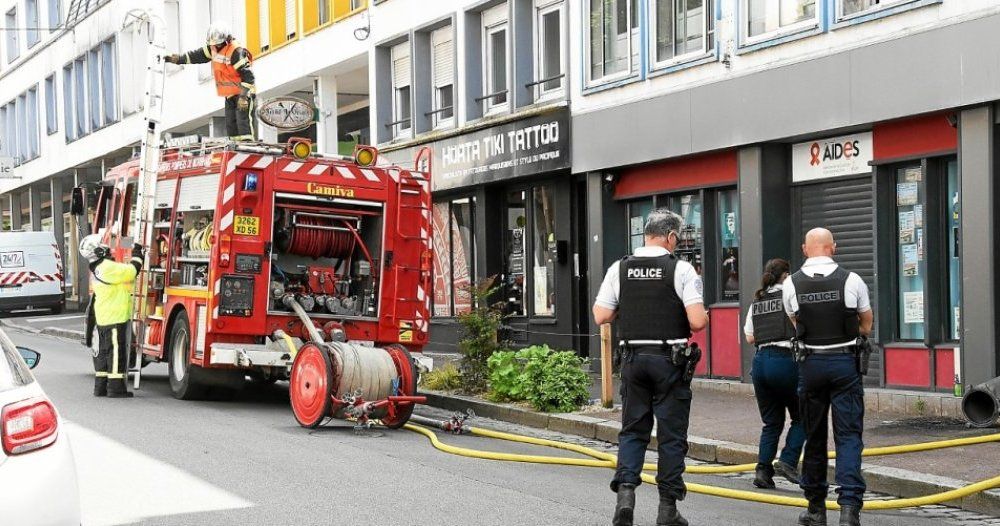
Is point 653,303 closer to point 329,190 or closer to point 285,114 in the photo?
point 329,190

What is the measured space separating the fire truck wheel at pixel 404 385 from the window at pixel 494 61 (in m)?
9.57

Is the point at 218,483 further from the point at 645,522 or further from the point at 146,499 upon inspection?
the point at 645,522

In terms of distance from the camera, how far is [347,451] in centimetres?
1068

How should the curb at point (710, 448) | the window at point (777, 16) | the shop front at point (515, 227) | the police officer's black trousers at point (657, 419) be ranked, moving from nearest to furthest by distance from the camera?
1. the police officer's black trousers at point (657, 419)
2. the curb at point (710, 448)
3. the window at point (777, 16)
4. the shop front at point (515, 227)

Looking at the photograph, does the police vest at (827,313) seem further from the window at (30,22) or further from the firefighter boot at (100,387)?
the window at (30,22)

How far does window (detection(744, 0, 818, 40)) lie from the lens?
14.7 m

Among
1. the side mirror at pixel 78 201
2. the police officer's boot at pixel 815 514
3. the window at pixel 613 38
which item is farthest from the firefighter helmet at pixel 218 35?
the police officer's boot at pixel 815 514

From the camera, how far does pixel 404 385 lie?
1234 cm

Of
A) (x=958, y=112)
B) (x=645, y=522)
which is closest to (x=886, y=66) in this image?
(x=958, y=112)

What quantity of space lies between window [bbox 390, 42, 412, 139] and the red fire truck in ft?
29.8

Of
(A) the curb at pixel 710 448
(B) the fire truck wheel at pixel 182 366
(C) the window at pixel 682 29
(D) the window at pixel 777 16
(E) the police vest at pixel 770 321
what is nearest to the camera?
(A) the curb at pixel 710 448

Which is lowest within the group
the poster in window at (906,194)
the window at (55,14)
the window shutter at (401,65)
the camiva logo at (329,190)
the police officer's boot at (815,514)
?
the police officer's boot at (815,514)

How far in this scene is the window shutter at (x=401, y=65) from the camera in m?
24.2

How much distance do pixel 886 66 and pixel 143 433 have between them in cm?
812
